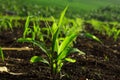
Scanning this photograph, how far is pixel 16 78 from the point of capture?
274 cm

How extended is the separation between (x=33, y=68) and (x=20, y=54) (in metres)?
0.78

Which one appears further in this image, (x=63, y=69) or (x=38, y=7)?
(x=38, y=7)

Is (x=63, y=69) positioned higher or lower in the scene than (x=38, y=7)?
higher

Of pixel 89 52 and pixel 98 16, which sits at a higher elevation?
pixel 89 52

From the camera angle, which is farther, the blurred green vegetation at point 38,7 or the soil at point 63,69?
the blurred green vegetation at point 38,7

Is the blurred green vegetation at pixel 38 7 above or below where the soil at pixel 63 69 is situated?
below

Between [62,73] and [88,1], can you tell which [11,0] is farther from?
[62,73]

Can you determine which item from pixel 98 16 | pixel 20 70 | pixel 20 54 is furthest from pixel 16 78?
pixel 98 16

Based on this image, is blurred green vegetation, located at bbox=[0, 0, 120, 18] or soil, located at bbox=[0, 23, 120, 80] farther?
blurred green vegetation, located at bbox=[0, 0, 120, 18]

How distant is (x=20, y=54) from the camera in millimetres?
3943

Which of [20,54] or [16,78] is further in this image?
[20,54]

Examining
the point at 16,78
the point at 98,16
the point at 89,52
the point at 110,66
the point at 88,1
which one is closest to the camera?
the point at 16,78

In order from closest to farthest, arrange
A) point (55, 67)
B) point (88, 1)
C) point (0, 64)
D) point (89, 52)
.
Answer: point (55, 67) → point (0, 64) → point (89, 52) → point (88, 1)

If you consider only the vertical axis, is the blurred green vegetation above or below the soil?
below
